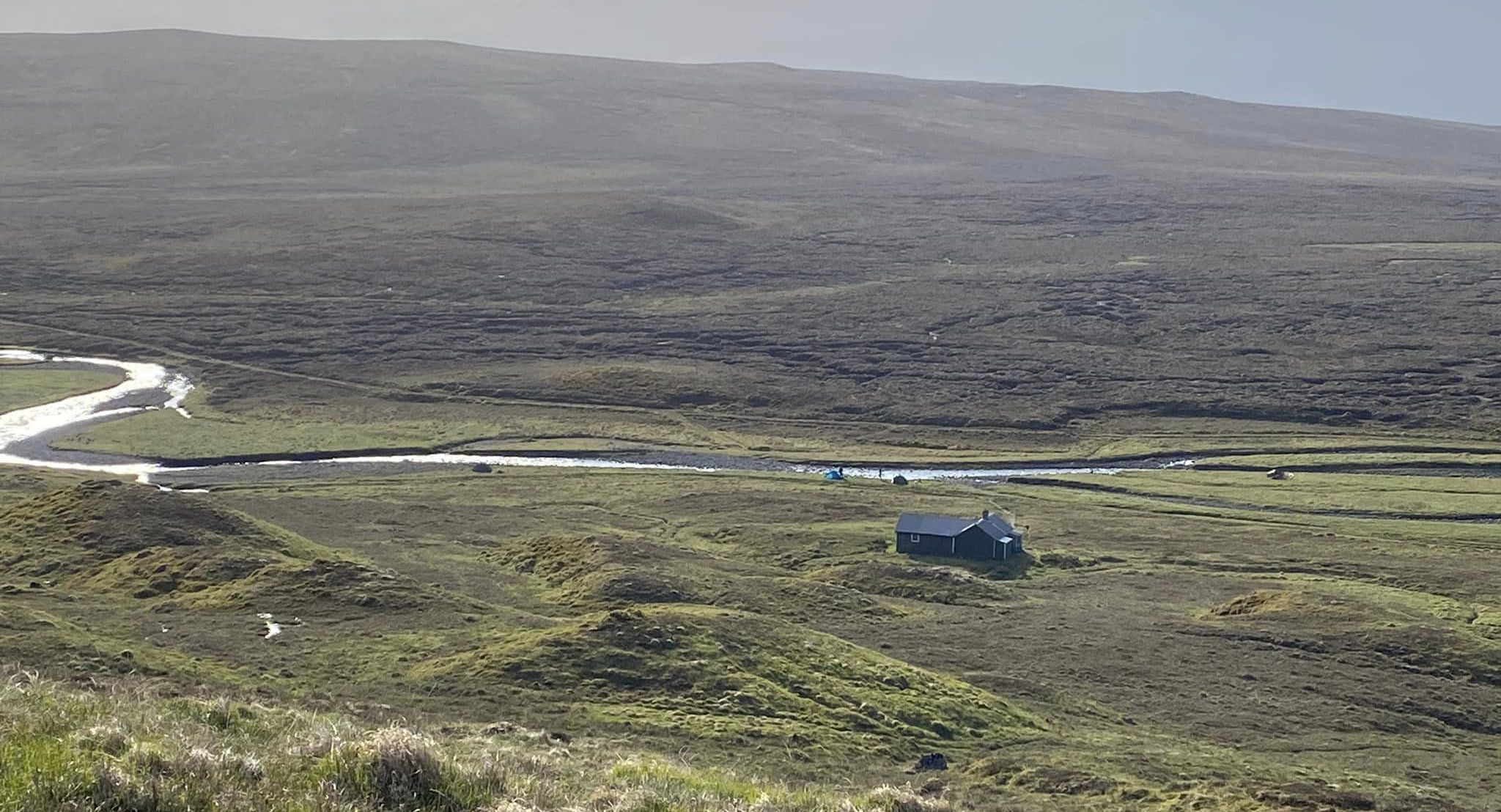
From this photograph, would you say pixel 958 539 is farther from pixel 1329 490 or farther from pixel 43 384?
pixel 43 384

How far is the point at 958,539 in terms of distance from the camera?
2296 inches

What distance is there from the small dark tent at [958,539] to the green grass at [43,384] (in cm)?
6013

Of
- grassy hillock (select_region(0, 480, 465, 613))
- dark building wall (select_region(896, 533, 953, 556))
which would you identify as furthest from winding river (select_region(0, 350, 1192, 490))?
grassy hillock (select_region(0, 480, 465, 613))

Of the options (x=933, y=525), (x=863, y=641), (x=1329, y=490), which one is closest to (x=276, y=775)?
(x=863, y=641)

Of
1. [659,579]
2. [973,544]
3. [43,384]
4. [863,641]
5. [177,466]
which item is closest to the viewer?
[863,641]

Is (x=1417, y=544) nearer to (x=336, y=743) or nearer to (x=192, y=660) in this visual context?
(x=192, y=660)

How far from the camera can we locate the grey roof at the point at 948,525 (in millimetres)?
58438

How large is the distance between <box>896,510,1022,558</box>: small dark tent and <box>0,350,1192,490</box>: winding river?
877 inches

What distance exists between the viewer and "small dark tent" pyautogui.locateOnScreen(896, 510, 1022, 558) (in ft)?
191

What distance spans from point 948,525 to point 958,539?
2.27 feet

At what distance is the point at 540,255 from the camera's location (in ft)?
484

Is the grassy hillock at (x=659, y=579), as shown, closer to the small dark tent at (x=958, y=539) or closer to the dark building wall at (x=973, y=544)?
the small dark tent at (x=958, y=539)

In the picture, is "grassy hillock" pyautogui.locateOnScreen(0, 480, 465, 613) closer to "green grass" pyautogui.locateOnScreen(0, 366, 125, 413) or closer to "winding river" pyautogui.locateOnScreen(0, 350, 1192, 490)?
"winding river" pyautogui.locateOnScreen(0, 350, 1192, 490)

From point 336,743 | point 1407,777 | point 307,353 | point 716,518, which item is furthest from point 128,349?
point 336,743
